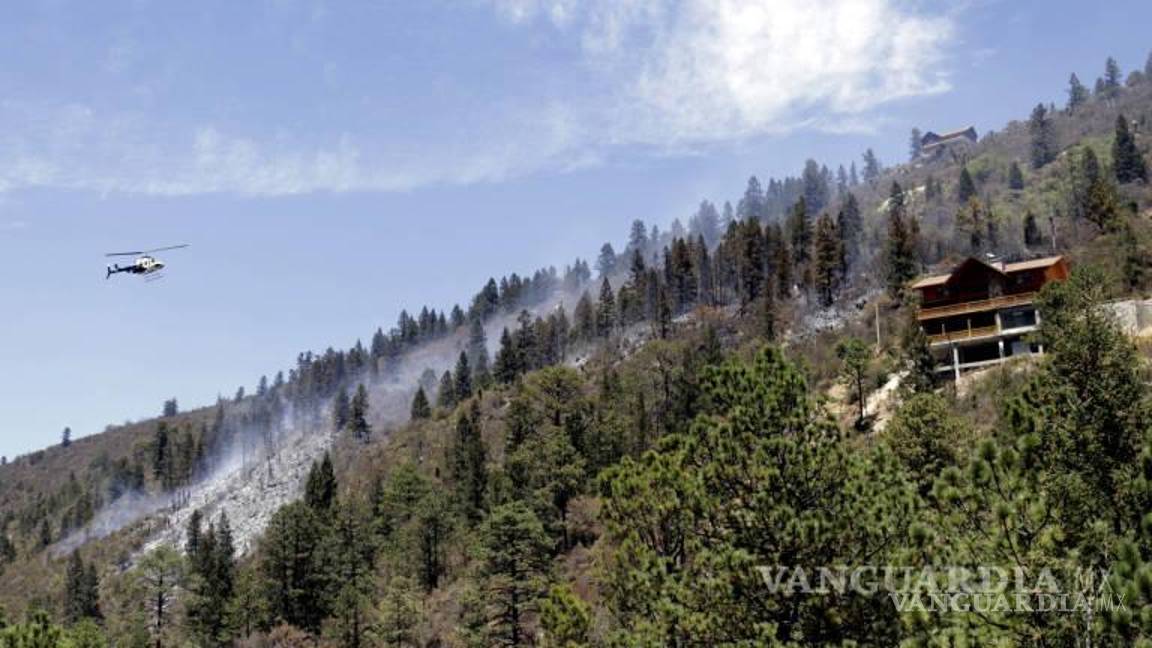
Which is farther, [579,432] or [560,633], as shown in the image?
[579,432]

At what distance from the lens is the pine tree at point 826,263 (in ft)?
317

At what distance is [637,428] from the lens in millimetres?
69188

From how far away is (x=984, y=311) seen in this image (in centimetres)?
6488

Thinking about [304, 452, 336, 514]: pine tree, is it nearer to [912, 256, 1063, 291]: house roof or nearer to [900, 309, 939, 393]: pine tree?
[900, 309, 939, 393]: pine tree

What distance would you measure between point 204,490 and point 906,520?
516 ft

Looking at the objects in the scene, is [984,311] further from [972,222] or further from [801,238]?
[972,222]

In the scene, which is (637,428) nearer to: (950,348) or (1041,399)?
(950,348)

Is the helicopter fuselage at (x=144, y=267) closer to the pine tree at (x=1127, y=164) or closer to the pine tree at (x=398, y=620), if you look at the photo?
the pine tree at (x=398, y=620)

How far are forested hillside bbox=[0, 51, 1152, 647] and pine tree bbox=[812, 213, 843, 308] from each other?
341mm

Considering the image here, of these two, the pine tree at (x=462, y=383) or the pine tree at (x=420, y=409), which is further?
the pine tree at (x=462, y=383)

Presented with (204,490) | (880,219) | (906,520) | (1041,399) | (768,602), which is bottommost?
(204,490)

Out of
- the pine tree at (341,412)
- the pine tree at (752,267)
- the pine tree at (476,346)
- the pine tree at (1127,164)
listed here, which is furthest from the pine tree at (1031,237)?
the pine tree at (341,412)

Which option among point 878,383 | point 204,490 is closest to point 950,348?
point 878,383

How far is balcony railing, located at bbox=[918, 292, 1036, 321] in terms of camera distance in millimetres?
64125
